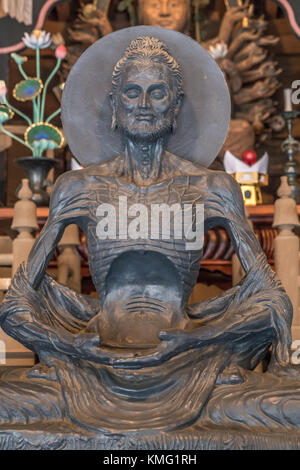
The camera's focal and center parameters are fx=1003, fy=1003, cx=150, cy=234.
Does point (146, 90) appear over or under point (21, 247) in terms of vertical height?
over

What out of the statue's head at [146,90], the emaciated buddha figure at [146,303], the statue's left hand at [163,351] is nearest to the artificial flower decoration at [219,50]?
the emaciated buddha figure at [146,303]

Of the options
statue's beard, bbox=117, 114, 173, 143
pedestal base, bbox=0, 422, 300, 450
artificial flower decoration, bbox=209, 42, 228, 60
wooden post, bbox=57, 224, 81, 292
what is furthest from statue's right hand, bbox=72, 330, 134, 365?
artificial flower decoration, bbox=209, 42, 228, 60

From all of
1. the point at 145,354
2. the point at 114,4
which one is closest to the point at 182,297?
the point at 145,354

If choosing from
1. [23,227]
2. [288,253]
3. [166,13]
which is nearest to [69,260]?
[23,227]

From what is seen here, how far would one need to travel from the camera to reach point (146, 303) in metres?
2.88

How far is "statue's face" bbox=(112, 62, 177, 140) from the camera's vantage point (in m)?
2.84

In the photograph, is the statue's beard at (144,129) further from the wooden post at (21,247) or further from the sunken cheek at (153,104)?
the wooden post at (21,247)

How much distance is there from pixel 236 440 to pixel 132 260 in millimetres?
646

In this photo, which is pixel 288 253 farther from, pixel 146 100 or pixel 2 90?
pixel 2 90

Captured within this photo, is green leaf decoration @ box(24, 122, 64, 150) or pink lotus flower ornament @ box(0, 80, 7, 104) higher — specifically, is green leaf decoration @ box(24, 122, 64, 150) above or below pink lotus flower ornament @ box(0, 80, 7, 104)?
below

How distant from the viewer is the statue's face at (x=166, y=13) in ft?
17.8

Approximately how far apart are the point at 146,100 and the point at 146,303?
58cm

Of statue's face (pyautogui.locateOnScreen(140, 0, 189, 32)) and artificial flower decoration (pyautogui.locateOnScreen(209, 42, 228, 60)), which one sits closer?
artificial flower decoration (pyautogui.locateOnScreen(209, 42, 228, 60))

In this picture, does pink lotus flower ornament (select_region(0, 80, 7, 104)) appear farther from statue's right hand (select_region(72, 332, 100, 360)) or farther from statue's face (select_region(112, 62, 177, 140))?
statue's right hand (select_region(72, 332, 100, 360))
